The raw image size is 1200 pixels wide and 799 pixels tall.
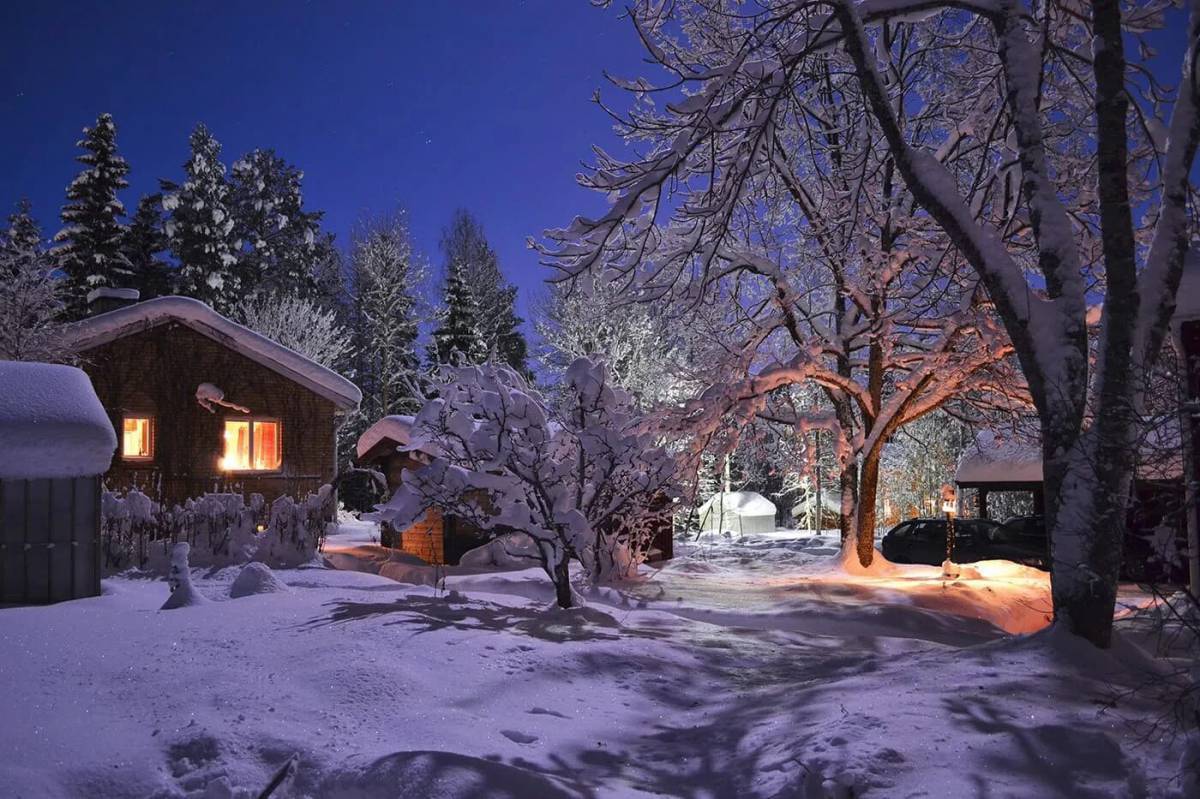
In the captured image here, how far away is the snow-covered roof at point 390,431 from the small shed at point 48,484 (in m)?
11.0

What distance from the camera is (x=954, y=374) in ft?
53.0

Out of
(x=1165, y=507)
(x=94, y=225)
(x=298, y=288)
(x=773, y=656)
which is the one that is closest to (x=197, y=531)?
(x=773, y=656)

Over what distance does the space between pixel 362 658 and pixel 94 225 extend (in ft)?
119

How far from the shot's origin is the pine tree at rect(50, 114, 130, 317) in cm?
3469

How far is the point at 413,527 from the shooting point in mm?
19703

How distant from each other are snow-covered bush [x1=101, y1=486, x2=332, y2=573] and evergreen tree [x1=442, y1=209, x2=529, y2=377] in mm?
25299

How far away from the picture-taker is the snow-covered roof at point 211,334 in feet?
68.0

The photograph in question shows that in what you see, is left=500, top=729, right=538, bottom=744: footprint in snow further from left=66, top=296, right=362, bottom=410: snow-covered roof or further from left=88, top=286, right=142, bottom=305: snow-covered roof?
left=88, top=286, right=142, bottom=305: snow-covered roof

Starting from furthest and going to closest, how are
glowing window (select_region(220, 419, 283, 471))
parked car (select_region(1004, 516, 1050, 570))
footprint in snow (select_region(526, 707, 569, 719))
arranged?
glowing window (select_region(220, 419, 283, 471)), parked car (select_region(1004, 516, 1050, 570)), footprint in snow (select_region(526, 707, 569, 719))

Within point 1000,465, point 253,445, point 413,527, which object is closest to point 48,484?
point 413,527

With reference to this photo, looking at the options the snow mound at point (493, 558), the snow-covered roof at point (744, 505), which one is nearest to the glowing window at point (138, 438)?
the snow mound at point (493, 558)

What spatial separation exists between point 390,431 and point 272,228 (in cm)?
2795

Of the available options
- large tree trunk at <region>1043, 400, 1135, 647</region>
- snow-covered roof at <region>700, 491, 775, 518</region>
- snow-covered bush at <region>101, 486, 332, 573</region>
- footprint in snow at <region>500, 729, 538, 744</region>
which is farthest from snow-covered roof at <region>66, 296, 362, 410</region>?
snow-covered roof at <region>700, 491, 775, 518</region>

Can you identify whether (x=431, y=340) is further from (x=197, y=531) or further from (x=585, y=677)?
(x=585, y=677)
